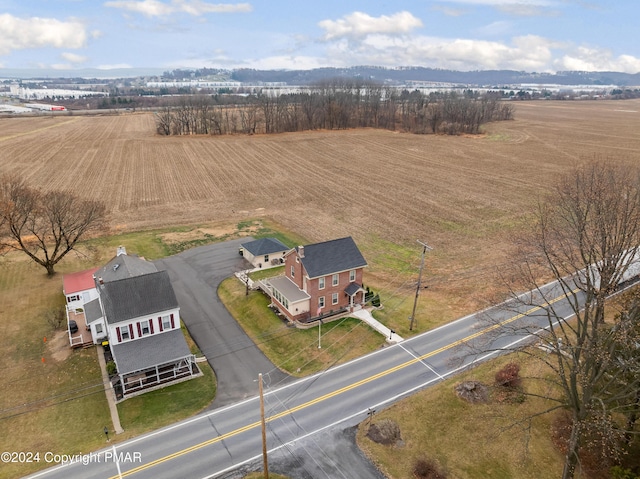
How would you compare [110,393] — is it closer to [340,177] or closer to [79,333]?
[79,333]

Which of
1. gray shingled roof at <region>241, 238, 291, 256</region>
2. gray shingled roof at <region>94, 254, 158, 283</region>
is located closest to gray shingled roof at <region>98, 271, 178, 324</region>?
gray shingled roof at <region>94, 254, 158, 283</region>

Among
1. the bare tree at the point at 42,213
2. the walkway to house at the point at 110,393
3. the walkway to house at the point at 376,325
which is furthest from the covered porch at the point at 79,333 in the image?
the walkway to house at the point at 376,325

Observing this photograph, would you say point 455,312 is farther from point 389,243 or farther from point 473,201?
point 473,201

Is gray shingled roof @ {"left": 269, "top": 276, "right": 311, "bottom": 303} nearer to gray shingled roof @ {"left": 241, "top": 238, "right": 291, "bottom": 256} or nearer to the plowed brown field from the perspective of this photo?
gray shingled roof @ {"left": 241, "top": 238, "right": 291, "bottom": 256}

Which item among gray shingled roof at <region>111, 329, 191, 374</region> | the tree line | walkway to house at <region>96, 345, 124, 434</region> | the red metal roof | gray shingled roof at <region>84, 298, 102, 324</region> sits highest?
the tree line

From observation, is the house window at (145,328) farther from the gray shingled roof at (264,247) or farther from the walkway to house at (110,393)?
the gray shingled roof at (264,247)

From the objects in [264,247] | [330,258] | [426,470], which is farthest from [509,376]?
[264,247]

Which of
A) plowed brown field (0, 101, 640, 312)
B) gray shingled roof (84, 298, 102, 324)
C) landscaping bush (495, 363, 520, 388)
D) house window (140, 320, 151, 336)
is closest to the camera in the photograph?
landscaping bush (495, 363, 520, 388)
